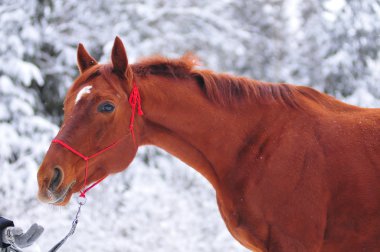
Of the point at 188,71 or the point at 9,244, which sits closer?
the point at 9,244

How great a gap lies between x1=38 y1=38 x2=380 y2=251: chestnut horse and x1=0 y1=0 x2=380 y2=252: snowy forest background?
355cm

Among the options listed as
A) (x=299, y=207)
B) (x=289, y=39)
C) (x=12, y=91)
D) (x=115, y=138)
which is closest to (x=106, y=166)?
(x=115, y=138)

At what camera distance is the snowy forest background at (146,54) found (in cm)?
710

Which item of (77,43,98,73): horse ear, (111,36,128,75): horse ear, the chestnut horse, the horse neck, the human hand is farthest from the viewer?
(77,43,98,73): horse ear

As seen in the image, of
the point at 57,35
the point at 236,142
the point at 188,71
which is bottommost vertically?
the point at 57,35

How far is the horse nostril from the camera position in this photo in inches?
106

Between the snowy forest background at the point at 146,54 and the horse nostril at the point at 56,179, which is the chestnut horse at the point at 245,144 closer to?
the horse nostril at the point at 56,179

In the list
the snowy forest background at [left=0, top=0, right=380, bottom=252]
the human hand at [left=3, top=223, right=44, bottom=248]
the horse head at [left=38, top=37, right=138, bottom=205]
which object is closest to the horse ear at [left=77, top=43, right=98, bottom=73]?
the horse head at [left=38, top=37, right=138, bottom=205]

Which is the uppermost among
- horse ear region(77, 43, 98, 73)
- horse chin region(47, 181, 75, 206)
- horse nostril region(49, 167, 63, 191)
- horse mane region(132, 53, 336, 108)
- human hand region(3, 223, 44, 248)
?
horse ear region(77, 43, 98, 73)

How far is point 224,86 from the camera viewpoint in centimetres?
315

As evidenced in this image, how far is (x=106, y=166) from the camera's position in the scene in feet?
9.79

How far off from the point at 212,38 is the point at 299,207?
646 centimetres

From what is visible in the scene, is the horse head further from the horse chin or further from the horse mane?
the horse mane

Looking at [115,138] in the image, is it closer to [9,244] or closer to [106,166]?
[106,166]
